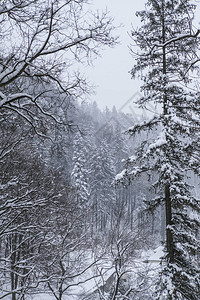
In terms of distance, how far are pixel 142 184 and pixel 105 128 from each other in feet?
103

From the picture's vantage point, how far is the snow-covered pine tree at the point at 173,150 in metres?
7.55

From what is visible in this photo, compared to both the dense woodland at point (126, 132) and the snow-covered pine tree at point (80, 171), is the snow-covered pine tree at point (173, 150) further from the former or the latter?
the snow-covered pine tree at point (80, 171)

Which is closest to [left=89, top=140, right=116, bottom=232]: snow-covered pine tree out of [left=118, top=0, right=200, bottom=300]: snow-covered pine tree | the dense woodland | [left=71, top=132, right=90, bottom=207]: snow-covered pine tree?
[left=71, top=132, right=90, bottom=207]: snow-covered pine tree

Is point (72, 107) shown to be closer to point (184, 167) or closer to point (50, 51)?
point (50, 51)

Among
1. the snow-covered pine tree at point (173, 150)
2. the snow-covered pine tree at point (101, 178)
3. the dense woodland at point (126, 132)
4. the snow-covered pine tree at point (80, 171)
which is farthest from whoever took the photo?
the snow-covered pine tree at point (101, 178)

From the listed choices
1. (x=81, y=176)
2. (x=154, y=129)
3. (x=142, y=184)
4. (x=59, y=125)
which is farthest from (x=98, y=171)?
(x=59, y=125)

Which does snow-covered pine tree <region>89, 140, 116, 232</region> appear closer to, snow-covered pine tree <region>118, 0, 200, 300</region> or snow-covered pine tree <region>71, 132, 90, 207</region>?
snow-covered pine tree <region>71, 132, 90, 207</region>

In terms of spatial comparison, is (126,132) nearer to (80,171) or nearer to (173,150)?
(173,150)

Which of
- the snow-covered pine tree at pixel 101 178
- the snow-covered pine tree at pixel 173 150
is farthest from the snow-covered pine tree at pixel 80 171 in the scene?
the snow-covered pine tree at pixel 173 150

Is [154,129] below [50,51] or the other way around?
the other way around

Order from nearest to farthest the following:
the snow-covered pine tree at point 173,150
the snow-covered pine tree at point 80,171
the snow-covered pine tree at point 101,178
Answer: the snow-covered pine tree at point 173,150
the snow-covered pine tree at point 80,171
the snow-covered pine tree at point 101,178

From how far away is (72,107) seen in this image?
542 centimetres

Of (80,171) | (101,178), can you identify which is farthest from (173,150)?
(101,178)

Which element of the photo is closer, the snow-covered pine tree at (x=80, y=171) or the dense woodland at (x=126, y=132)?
the dense woodland at (x=126, y=132)
